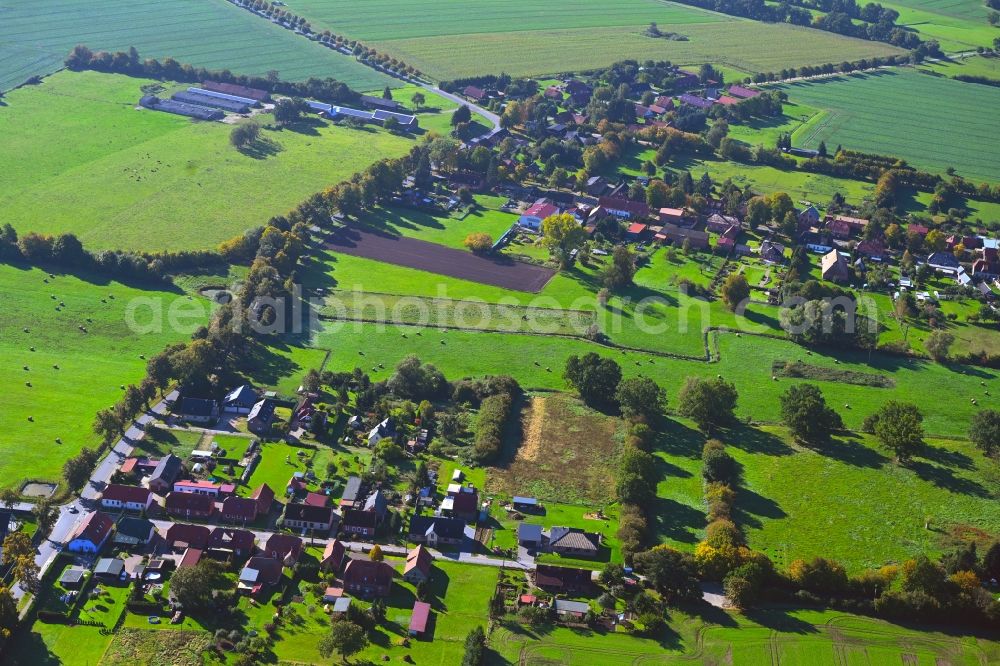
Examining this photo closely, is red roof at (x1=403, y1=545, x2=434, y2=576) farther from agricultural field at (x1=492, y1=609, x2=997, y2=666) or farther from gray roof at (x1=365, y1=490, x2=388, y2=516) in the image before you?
agricultural field at (x1=492, y1=609, x2=997, y2=666)

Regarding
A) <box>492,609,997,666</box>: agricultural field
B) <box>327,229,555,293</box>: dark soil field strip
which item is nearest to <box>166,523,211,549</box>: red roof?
<box>492,609,997,666</box>: agricultural field

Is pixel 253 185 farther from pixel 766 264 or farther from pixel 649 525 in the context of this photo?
pixel 649 525

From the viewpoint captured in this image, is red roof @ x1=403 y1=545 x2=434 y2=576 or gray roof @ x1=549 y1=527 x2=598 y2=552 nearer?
red roof @ x1=403 y1=545 x2=434 y2=576

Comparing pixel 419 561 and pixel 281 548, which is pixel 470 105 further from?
pixel 419 561

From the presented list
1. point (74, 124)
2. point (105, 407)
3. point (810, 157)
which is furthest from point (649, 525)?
point (74, 124)

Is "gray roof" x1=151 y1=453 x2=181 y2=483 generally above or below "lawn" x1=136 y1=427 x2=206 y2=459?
above

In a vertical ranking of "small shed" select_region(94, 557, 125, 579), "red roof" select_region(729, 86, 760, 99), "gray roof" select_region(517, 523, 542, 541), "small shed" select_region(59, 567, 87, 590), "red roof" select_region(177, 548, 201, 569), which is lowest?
"small shed" select_region(59, 567, 87, 590)

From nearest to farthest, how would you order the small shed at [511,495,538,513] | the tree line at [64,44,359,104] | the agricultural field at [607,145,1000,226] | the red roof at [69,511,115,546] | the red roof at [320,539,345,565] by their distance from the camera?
the red roof at [69,511,115,546] → the red roof at [320,539,345,565] → the small shed at [511,495,538,513] → the agricultural field at [607,145,1000,226] → the tree line at [64,44,359,104]
